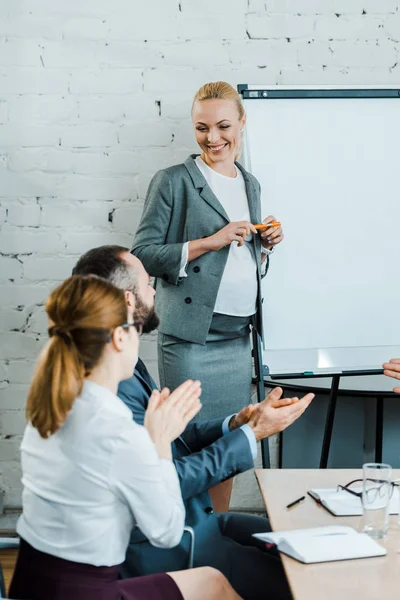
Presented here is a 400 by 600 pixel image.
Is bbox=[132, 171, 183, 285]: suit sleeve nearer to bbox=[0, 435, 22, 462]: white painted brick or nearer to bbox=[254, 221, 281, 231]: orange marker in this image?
bbox=[254, 221, 281, 231]: orange marker

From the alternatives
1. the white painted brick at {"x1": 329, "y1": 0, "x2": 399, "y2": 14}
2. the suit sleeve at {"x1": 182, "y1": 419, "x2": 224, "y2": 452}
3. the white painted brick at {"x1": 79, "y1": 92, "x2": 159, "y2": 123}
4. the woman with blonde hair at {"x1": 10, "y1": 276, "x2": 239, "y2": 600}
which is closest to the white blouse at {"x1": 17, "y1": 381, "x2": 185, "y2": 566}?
the woman with blonde hair at {"x1": 10, "y1": 276, "x2": 239, "y2": 600}

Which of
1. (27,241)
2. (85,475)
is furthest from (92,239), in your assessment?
(85,475)

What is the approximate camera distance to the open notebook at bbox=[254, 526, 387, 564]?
123 centimetres

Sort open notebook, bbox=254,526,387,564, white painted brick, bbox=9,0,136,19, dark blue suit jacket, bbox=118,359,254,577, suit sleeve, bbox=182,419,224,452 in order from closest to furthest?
open notebook, bbox=254,526,387,564 < dark blue suit jacket, bbox=118,359,254,577 < suit sleeve, bbox=182,419,224,452 < white painted brick, bbox=9,0,136,19

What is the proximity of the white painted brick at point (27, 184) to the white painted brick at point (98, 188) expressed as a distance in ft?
0.16

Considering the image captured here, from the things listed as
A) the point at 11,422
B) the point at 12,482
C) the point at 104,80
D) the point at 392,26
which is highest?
the point at 392,26

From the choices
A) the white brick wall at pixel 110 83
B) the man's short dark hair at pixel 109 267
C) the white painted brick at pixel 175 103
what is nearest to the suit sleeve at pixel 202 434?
the man's short dark hair at pixel 109 267

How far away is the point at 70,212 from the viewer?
2.96m

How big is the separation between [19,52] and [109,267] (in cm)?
158

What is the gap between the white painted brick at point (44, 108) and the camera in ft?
9.58

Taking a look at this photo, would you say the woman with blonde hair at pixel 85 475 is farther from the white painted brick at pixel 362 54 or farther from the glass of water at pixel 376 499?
the white painted brick at pixel 362 54

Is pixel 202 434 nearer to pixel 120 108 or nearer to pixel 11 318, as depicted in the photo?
pixel 11 318

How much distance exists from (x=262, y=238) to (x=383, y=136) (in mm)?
667

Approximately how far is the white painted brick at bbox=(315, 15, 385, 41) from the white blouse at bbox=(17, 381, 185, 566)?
7.05 ft
